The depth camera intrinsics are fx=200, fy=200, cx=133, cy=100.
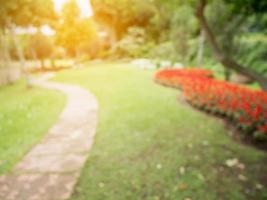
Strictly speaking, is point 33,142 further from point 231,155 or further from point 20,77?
point 20,77

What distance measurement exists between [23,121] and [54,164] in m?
2.68

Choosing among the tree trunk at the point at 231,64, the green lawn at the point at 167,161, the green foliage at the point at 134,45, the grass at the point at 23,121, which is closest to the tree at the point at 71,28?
the green foliage at the point at 134,45

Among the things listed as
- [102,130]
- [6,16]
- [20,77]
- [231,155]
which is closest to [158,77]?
[102,130]

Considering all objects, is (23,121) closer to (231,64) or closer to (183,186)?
(183,186)

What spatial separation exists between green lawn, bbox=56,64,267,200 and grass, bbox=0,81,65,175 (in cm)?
138

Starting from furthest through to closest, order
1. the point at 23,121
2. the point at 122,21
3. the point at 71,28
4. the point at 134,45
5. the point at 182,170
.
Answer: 1. the point at 122,21
2. the point at 134,45
3. the point at 71,28
4. the point at 23,121
5. the point at 182,170

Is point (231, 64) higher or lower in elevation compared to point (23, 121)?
higher

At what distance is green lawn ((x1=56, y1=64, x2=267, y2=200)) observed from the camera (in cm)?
262

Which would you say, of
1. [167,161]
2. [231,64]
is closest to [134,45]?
[167,161]

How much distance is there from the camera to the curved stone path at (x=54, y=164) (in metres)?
2.68

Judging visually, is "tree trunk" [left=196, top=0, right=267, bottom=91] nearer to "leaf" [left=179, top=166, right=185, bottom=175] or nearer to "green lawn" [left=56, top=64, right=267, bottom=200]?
"green lawn" [left=56, top=64, right=267, bottom=200]

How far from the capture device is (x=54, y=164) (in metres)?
3.27

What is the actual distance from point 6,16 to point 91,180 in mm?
8759

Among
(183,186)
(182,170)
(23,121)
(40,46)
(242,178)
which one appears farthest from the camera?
(40,46)
